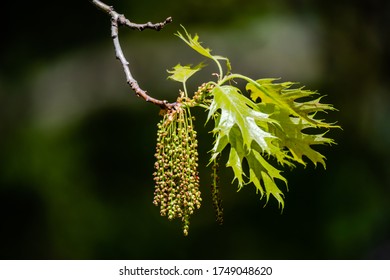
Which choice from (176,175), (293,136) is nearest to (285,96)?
(293,136)

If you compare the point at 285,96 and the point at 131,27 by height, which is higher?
the point at 131,27

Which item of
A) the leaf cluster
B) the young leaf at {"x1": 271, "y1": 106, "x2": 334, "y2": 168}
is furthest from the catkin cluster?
the young leaf at {"x1": 271, "y1": 106, "x2": 334, "y2": 168}

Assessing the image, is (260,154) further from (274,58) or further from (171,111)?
(274,58)

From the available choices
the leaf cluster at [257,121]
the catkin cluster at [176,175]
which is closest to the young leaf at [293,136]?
the leaf cluster at [257,121]

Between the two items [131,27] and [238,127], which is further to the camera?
[131,27]

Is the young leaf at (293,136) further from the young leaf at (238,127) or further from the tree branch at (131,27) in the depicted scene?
the tree branch at (131,27)

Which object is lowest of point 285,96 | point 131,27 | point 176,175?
point 176,175

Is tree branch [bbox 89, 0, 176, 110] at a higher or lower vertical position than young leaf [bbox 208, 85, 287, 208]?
higher

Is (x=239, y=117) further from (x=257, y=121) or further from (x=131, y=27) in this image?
(x=131, y=27)

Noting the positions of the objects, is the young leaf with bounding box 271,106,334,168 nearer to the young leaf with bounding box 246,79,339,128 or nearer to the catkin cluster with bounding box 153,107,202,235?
the young leaf with bounding box 246,79,339,128

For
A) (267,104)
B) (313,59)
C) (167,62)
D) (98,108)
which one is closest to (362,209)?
(313,59)
